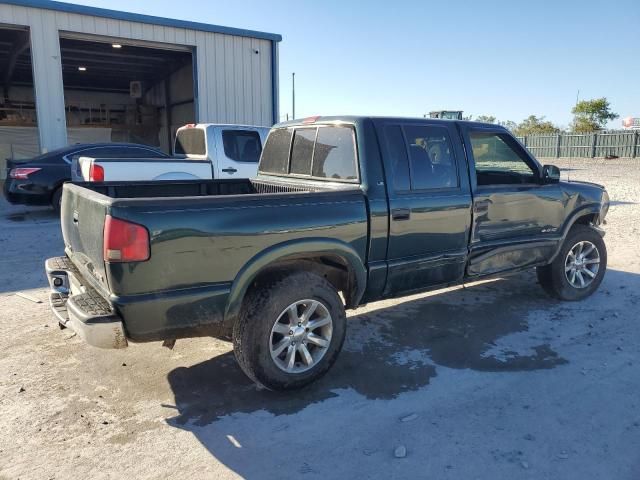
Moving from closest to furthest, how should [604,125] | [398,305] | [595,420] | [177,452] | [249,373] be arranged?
1. [177,452]
2. [595,420]
3. [249,373]
4. [398,305]
5. [604,125]

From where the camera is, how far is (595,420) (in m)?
3.14

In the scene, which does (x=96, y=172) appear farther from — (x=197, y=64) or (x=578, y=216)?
(x=197, y=64)

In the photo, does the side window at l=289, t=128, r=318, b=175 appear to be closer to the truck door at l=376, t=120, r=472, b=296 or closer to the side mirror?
the truck door at l=376, t=120, r=472, b=296

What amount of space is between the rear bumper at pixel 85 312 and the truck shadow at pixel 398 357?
72 centimetres

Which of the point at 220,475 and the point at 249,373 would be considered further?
the point at 249,373

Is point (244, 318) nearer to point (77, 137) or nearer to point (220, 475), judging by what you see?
point (220, 475)

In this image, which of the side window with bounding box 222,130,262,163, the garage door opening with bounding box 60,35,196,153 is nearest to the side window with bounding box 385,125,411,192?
the side window with bounding box 222,130,262,163

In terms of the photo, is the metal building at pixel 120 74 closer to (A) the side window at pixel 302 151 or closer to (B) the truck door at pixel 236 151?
(B) the truck door at pixel 236 151

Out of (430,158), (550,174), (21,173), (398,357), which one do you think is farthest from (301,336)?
(21,173)

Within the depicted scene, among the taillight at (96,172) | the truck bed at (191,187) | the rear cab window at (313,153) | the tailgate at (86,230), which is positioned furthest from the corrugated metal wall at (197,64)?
the tailgate at (86,230)

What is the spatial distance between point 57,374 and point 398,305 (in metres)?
3.25

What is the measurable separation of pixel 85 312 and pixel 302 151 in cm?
235

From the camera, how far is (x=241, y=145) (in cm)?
939

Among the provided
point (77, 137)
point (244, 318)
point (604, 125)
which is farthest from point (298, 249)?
point (604, 125)
